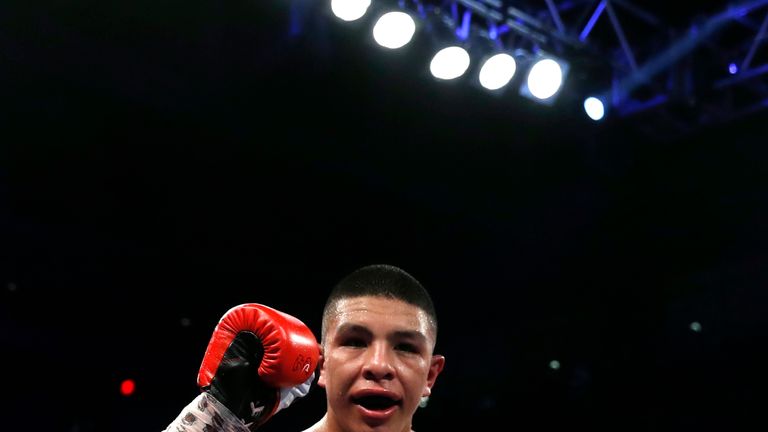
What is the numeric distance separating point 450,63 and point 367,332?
2.91 meters

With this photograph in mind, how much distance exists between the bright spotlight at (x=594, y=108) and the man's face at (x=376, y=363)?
3.40 metres

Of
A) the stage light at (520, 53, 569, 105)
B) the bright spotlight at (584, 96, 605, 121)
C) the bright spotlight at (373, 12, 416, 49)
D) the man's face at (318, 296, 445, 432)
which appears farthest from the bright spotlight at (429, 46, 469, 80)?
the man's face at (318, 296, 445, 432)

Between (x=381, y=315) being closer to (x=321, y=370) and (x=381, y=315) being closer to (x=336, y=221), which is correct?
(x=321, y=370)

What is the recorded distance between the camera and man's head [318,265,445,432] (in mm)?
1870

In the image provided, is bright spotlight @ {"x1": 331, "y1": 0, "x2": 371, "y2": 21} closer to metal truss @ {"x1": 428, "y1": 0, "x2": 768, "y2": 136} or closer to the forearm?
metal truss @ {"x1": 428, "y1": 0, "x2": 768, "y2": 136}

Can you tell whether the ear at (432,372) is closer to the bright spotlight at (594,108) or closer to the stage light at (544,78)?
the stage light at (544,78)

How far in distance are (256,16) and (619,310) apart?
412 centimetres

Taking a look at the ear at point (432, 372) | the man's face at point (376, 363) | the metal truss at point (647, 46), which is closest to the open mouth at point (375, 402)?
the man's face at point (376, 363)

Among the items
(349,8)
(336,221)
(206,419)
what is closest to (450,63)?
(349,8)

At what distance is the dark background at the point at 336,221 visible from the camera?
4.88 meters

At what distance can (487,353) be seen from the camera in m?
8.33

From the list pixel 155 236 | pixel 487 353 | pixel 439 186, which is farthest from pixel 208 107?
pixel 487 353

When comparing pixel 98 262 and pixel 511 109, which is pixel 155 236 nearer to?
pixel 98 262

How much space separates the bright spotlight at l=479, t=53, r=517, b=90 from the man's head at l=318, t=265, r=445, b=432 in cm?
286
